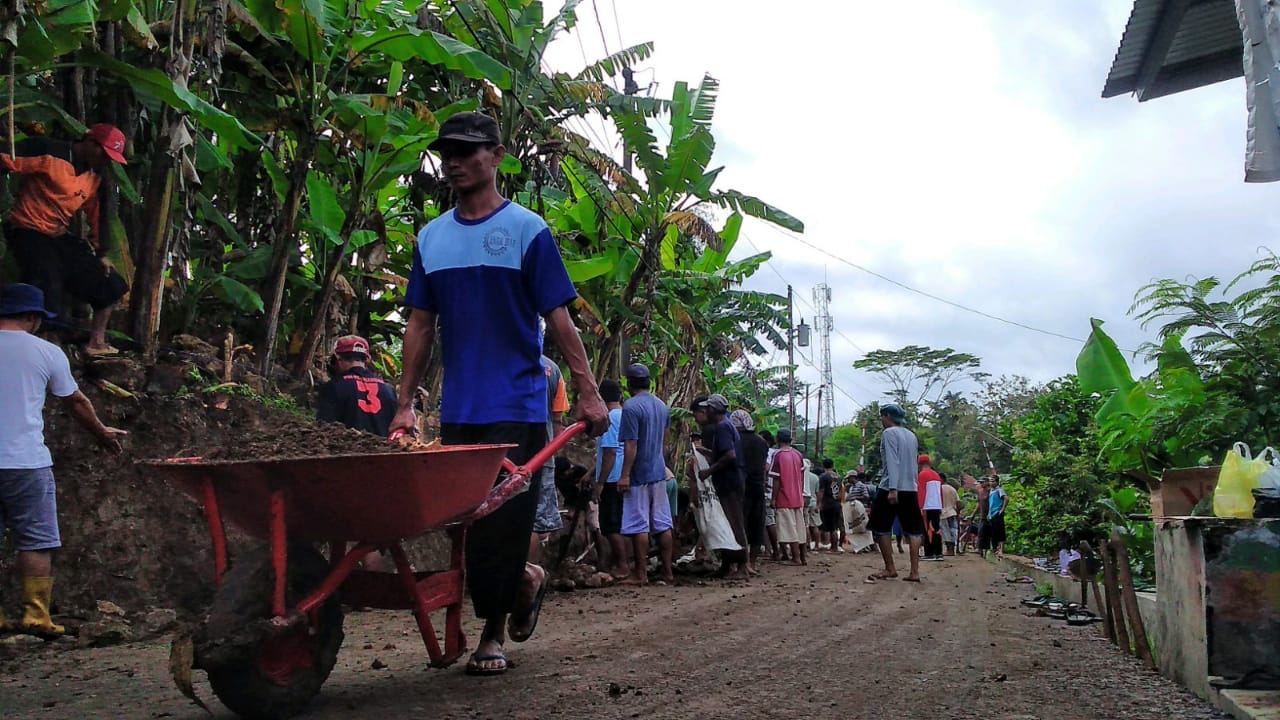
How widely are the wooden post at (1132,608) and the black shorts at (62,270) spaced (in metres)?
5.96

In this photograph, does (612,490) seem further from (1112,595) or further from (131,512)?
(1112,595)

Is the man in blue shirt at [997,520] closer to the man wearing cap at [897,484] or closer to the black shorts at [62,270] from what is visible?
the man wearing cap at [897,484]

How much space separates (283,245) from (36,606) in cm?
322

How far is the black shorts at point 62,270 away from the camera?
6.18 metres

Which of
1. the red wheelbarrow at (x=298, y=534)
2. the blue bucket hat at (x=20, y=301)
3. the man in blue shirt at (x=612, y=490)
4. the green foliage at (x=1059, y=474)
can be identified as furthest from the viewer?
the man in blue shirt at (x=612, y=490)

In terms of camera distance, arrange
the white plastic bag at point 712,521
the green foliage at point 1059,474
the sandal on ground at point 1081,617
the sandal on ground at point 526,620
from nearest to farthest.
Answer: the sandal on ground at point 526,620
the sandal on ground at point 1081,617
the green foliage at point 1059,474
the white plastic bag at point 712,521

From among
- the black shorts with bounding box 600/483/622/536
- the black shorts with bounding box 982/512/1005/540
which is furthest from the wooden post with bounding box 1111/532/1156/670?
the black shorts with bounding box 982/512/1005/540

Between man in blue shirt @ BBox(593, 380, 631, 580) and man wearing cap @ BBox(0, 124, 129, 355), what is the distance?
422 centimetres

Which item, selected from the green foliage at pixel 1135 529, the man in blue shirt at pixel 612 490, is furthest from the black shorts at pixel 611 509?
the green foliage at pixel 1135 529

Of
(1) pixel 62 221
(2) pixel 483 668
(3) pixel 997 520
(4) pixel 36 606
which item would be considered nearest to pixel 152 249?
(1) pixel 62 221

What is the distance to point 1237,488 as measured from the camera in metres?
4.26

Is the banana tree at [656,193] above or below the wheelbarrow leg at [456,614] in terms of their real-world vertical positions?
above

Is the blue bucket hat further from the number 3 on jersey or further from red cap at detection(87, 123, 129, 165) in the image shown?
the number 3 on jersey

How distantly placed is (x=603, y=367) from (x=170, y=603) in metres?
7.10
